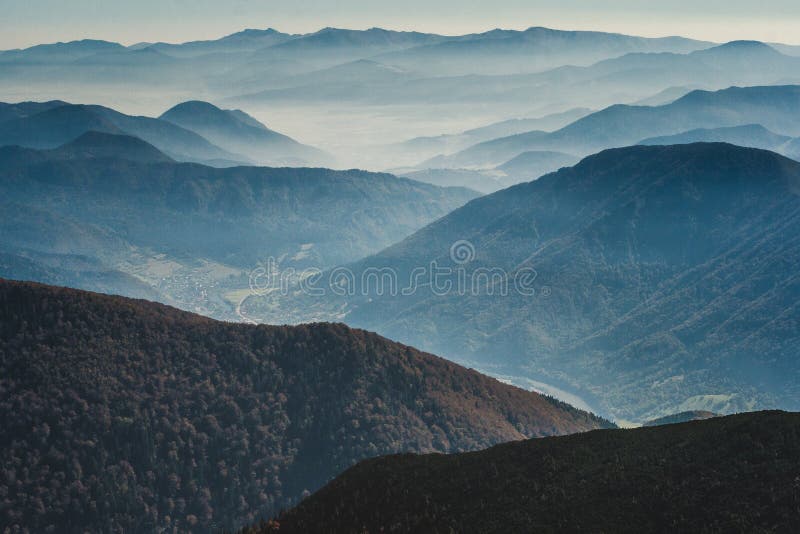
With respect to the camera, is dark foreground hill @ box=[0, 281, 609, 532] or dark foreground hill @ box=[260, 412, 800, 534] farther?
dark foreground hill @ box=[0, 281, 609, 532]

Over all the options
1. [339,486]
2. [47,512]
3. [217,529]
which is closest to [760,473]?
[339,486]

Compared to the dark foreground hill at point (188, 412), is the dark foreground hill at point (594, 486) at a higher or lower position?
higher

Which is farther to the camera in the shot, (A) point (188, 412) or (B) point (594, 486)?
(A) point (188, 412)

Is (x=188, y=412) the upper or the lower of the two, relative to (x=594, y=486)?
lower

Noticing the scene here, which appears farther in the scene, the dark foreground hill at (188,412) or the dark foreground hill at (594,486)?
the dark foreground hill at (188,412)
